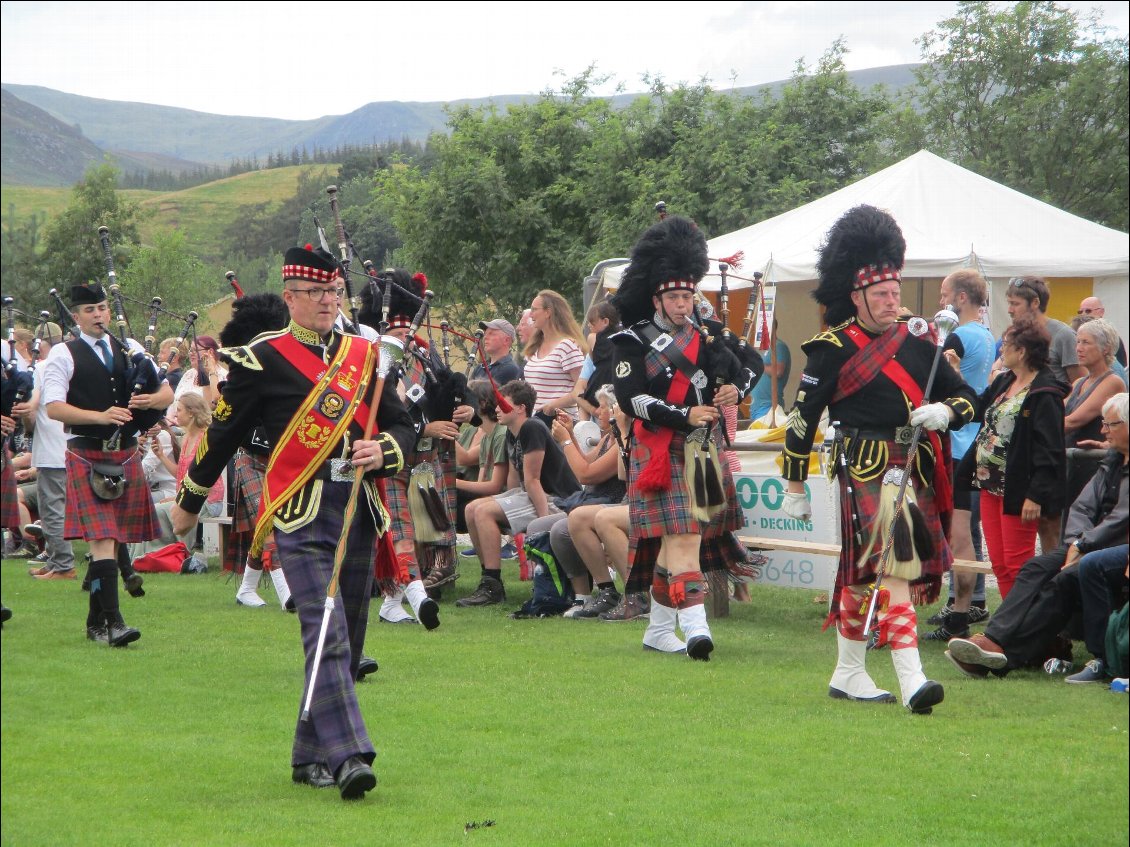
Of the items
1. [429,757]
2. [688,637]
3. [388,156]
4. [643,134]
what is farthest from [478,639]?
[388,156]

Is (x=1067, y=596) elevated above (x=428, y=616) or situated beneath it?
elevated above

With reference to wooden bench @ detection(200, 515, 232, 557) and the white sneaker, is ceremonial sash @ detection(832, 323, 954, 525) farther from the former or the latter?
wooden bench @ detection(200, 515, 232, 557)

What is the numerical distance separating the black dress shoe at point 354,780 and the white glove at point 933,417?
8.26 feet

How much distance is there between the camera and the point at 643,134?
24672mm

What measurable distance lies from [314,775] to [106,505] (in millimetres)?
3213

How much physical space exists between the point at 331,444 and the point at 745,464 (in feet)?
18.5

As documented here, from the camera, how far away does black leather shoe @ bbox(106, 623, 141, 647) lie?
23.7ft

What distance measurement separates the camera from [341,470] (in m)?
4.64

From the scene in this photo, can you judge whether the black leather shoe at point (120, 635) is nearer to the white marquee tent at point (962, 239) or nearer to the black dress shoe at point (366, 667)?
the black dress shoe at point (366, 667)

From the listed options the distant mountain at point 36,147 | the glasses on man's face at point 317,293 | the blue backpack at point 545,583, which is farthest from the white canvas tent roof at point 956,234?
the distant mountain at point 36,147

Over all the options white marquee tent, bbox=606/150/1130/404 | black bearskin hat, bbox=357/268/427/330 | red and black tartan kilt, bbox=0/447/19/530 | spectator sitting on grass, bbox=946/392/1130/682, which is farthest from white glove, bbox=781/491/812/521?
white marquee tent, bbox=606/150/1130/404

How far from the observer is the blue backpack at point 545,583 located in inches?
329

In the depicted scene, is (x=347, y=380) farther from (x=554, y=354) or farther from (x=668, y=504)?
(x=554, y=354)

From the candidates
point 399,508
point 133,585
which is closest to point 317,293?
point 399,508
